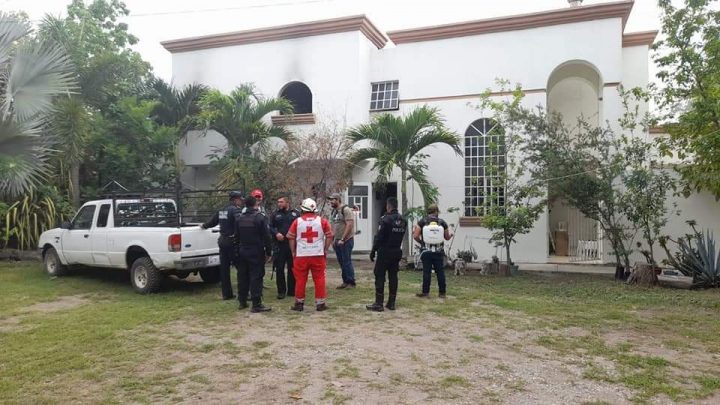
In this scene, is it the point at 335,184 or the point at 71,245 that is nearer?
the point at 71,245

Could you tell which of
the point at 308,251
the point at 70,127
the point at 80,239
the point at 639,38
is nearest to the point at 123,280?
the point at 80,239

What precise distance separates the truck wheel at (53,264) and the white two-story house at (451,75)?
20.3 feet

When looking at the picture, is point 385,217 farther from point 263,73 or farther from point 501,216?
point 263,73

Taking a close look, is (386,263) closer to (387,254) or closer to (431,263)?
(387,254)

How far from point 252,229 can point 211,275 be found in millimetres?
2774

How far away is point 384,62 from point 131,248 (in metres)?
9.04

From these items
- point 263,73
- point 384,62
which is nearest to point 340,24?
point 384,62

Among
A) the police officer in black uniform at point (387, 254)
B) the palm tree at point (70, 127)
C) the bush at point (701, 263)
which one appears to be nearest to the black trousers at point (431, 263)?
the police officer in black uniform at point (387, 254)

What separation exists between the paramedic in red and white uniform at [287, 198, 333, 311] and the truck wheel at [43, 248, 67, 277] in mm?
5721

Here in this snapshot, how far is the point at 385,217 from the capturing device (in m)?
7.31

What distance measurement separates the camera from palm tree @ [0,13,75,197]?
28.6ft

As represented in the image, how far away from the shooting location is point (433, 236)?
26.5 feet

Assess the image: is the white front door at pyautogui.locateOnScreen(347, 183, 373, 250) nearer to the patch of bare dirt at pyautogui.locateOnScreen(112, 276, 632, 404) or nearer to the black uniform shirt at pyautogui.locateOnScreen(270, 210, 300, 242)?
the black uniform shirt at pyautogui.locateOnScreen(270, 210, 300, 242)

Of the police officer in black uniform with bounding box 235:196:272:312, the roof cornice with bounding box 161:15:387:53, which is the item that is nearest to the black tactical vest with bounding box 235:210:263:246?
the police officer in black uniform with bounding box 235:196:272:312
